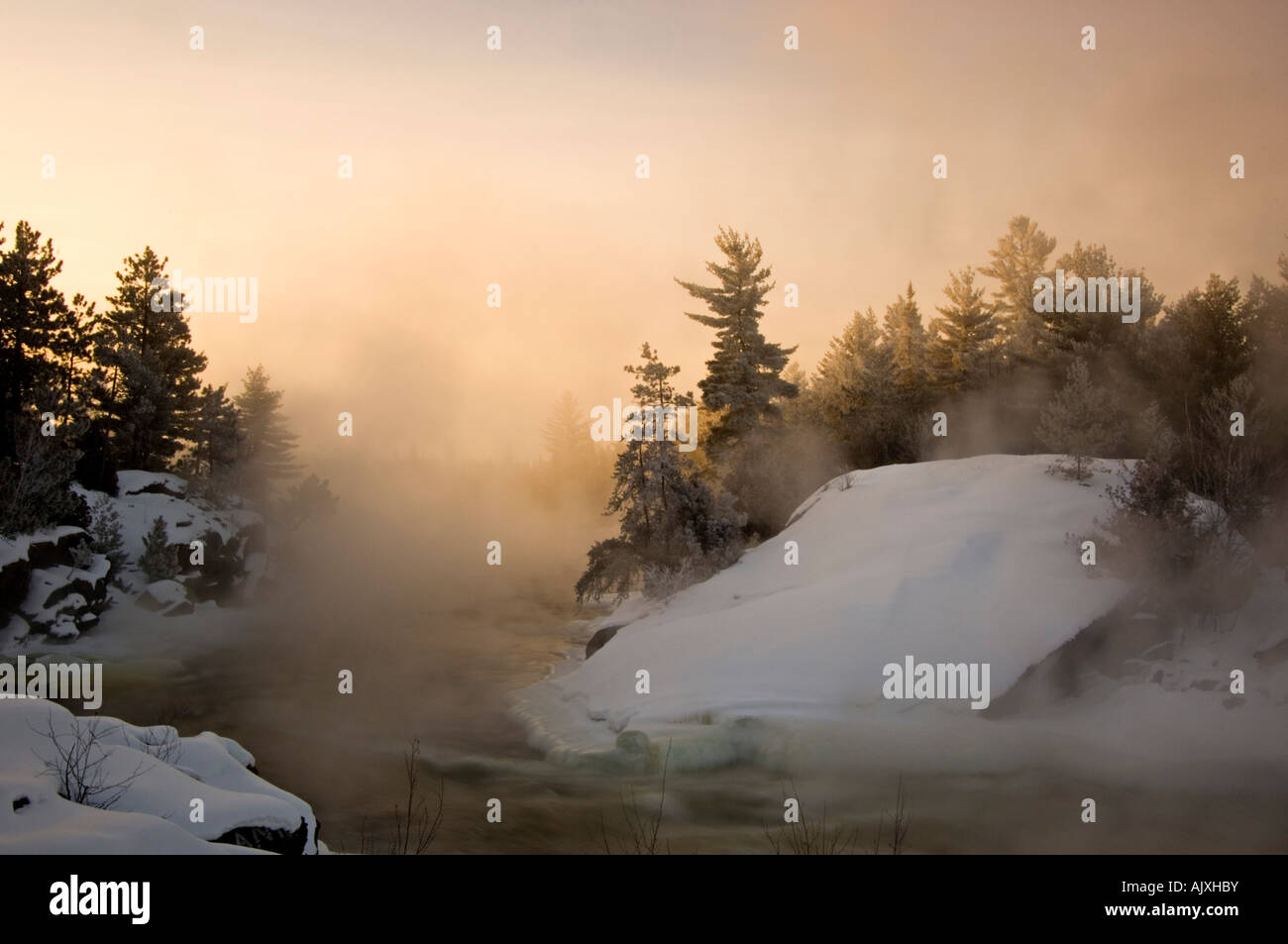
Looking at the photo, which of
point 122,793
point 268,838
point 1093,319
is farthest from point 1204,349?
point 122,793

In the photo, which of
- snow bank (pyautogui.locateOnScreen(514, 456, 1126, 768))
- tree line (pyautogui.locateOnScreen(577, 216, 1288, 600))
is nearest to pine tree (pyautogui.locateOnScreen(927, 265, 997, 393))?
tree line (pyautogui.locateOnScreen(577, 216, 1288, 600))

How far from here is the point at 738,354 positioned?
40.2 m

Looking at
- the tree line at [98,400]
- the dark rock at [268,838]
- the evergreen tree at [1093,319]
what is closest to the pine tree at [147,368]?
the tree line at [98,400]

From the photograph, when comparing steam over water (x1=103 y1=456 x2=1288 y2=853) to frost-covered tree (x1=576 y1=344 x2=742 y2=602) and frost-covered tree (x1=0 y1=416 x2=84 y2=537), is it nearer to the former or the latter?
frost-covered tree (x1=576 y1=344 x2=742 y2=602)

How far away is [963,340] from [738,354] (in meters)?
17.0

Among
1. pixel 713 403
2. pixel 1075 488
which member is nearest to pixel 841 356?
pixel 713 403

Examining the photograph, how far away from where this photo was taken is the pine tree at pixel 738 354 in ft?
131

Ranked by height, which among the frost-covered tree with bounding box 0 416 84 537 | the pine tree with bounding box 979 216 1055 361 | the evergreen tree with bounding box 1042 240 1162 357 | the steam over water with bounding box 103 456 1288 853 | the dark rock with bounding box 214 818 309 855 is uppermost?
the pine tree with bounding box 979 216 1055 361

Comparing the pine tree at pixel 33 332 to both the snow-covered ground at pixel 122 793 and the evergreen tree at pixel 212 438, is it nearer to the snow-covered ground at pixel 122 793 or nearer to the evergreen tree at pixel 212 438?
the evergreen tree at pixel 212 438

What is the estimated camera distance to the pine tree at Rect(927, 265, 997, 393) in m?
46.8

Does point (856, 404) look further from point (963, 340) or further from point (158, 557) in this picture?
point (158, 557)

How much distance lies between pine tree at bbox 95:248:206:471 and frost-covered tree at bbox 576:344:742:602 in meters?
29.5

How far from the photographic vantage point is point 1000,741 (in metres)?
14.4
